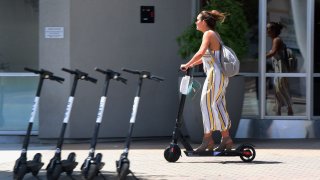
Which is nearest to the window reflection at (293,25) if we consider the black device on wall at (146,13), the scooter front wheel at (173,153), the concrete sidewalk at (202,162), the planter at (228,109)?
the planter at (228,109)

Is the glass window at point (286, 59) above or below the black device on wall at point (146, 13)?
below

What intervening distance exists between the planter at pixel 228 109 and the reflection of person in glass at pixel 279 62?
1246mm

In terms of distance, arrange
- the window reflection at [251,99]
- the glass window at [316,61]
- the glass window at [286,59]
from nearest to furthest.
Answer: the glass window at [316,61] → the glass window at [286,59] → the window reflection at [251,99]

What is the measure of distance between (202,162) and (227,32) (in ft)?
9.04

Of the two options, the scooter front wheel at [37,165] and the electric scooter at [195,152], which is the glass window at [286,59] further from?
the scooter front wheel at [37,165]

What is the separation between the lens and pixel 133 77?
39.8ft

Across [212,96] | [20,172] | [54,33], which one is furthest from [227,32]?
[20,172]

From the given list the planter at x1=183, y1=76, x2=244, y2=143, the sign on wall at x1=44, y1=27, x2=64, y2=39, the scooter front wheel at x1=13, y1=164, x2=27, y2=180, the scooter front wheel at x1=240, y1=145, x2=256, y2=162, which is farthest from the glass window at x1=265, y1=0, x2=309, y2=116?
the scooter front wheel at x1=13, y1=164, x2=27, y2=180

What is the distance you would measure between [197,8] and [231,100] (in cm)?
203

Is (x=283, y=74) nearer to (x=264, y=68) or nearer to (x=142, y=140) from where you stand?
(x=264, y=68)

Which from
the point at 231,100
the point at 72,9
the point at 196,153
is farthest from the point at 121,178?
the point at 72,9

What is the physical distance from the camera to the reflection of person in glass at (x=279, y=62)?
494 inches

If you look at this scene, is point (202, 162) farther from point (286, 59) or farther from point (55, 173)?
point (286, 59)

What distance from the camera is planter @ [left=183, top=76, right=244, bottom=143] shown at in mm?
11281
